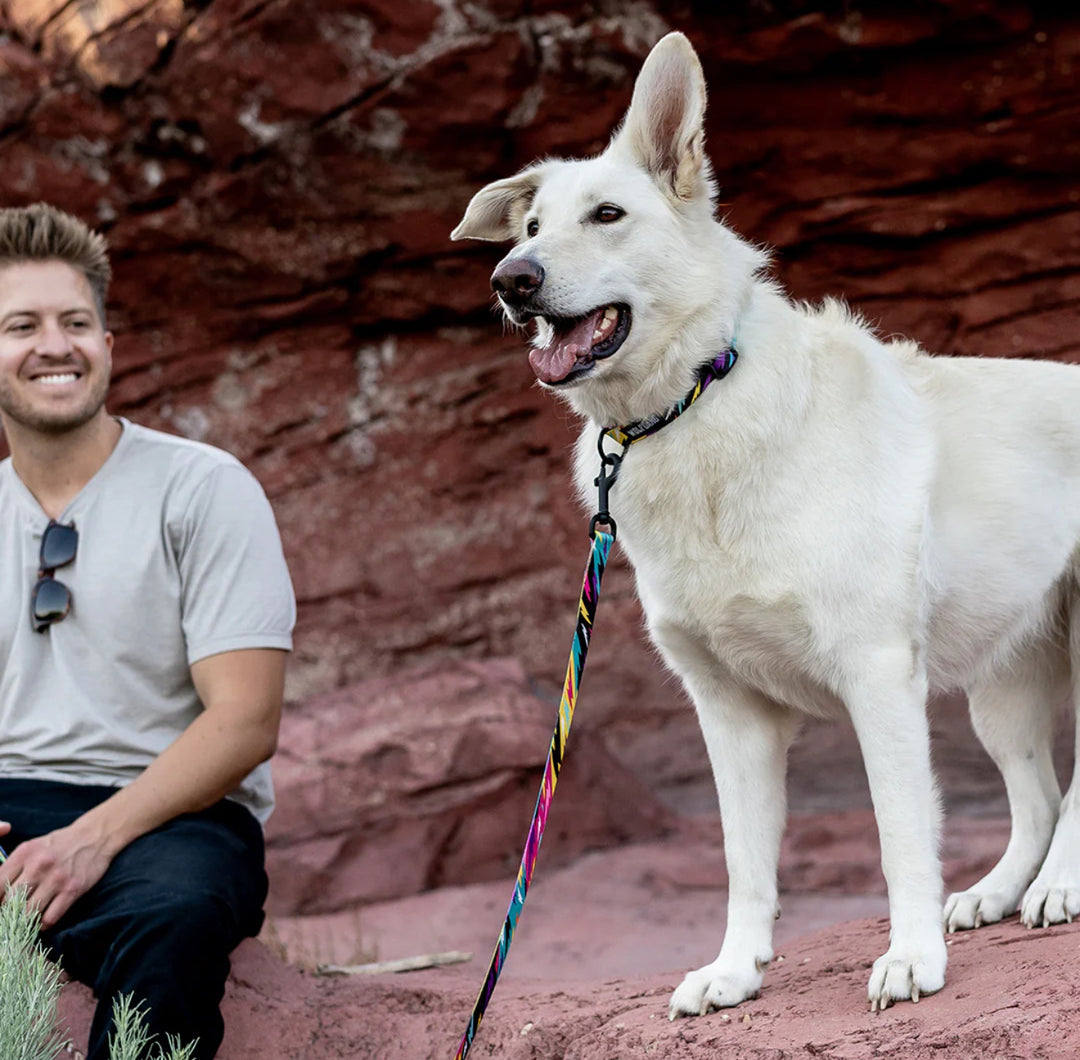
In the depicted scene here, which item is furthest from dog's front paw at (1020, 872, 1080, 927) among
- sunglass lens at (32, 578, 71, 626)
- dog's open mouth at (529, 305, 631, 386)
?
sunglass lens at (32, 578, 71, 626)

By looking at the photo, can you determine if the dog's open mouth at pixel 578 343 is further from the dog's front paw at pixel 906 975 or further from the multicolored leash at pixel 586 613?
the dog's front paw at pixel 906 975

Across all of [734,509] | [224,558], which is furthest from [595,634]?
[734,509]

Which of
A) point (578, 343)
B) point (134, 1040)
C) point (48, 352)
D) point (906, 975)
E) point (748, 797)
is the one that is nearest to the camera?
point (134, 1040)

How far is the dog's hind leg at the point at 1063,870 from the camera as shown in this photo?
10.2 feet

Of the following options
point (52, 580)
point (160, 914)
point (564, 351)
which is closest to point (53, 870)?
point (160, 914)

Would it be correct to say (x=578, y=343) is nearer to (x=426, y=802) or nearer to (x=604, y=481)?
(x=604, y=481)

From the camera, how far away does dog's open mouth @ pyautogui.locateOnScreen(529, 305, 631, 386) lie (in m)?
2.86

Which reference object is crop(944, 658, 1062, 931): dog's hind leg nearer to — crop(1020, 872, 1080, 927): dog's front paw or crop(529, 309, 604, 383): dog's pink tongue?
crop(1020, 872, 1080, 927): dog's front paw

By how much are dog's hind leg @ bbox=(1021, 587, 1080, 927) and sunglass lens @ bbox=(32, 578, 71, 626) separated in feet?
8.12

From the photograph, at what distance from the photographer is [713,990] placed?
2.89 meters

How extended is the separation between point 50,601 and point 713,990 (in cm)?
192

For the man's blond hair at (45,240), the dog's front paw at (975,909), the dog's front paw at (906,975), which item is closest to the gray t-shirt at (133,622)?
the man's blond hair at (45,240)

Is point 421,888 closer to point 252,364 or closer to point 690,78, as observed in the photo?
point 252,364

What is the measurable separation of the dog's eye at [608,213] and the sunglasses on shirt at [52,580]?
163 cm
